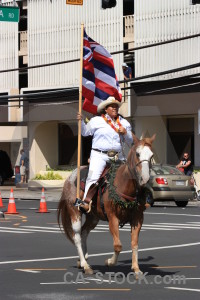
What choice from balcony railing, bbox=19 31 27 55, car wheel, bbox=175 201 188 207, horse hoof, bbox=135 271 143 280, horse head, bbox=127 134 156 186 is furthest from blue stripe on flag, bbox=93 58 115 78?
balcony railing, bbox=19 31 27 55

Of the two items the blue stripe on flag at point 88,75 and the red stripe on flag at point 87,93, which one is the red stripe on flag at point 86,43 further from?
the red stripe on flag at point 87,93

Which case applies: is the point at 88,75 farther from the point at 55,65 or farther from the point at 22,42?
the point at 22,42

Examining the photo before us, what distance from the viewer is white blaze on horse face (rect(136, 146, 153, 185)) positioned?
12430 millimetres

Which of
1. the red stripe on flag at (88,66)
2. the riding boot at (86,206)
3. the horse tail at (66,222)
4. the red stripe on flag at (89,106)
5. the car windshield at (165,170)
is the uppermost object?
the red stripe on flag at (88,66)

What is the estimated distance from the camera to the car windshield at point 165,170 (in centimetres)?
3237

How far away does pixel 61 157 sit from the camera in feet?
166

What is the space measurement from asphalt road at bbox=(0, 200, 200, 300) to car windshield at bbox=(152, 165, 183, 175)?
26.3 ft

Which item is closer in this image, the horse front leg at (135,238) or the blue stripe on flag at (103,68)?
the horse front leg at (135,238)

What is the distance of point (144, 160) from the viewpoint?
12461mm

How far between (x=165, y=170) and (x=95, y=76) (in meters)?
16.6

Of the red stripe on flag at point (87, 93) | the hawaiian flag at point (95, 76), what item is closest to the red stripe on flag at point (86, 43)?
the hawaiian flag at point (95, 76)

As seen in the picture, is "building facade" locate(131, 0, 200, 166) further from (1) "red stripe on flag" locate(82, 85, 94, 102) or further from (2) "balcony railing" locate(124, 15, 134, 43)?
(1) "red stripe on flag" locate(82, 85, 94, 102)

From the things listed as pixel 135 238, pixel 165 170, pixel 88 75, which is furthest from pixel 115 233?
pixel 165 170

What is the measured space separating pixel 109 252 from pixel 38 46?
33130 mm
